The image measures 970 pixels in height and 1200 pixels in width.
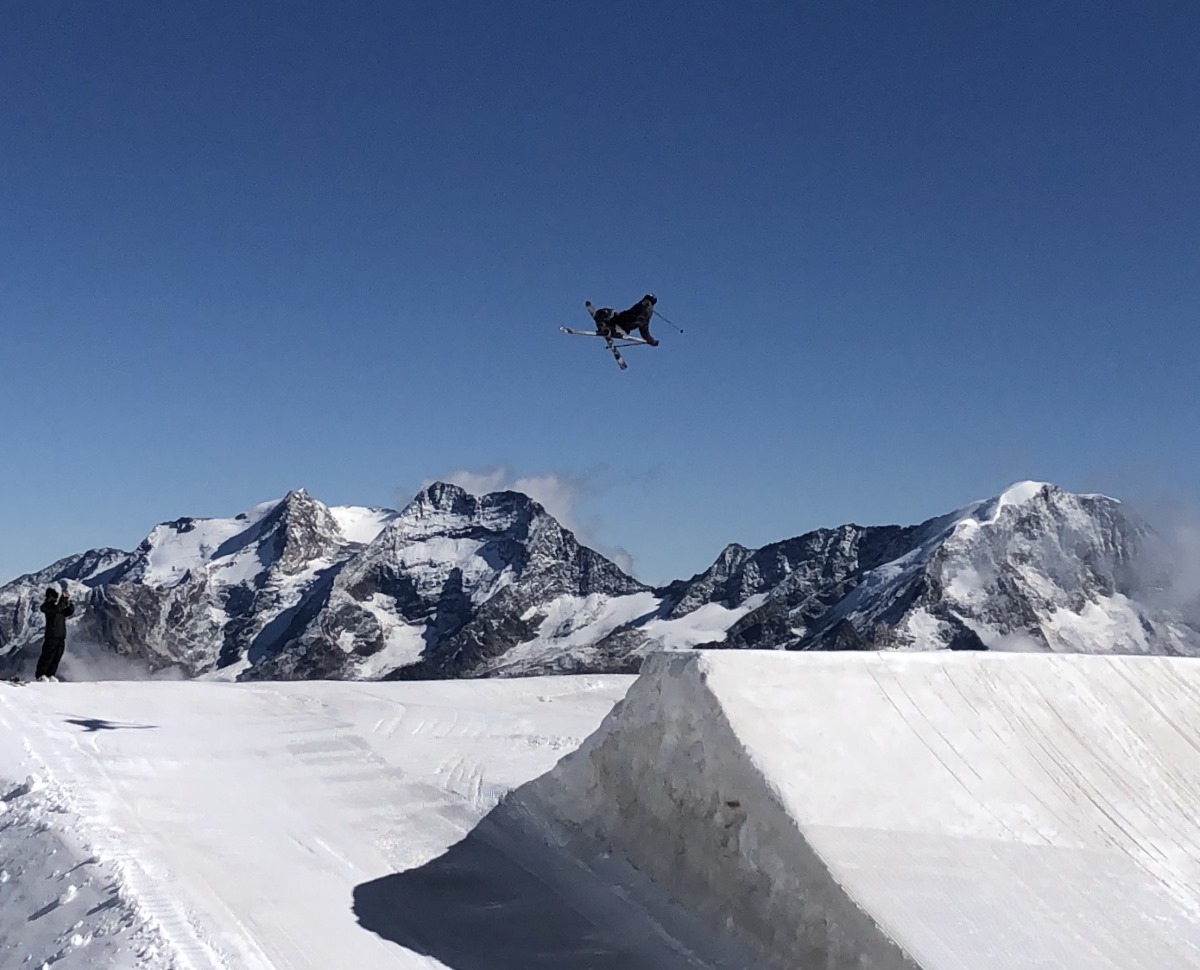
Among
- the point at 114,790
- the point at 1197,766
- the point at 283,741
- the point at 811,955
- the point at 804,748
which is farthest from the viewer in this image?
the point at 283,741

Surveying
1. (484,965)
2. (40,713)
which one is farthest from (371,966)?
(40,713)

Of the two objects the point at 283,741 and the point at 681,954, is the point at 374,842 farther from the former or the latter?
the point at 283,741

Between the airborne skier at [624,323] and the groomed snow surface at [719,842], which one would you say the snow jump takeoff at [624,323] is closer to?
the airborne skier at [624,323]

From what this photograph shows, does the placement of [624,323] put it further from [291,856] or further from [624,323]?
[291,856]

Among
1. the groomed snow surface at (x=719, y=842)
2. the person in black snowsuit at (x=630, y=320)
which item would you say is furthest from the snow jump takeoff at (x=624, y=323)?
the groomed snow surface at (x=719, y=842)

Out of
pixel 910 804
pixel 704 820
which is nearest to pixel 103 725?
pixel 704 820

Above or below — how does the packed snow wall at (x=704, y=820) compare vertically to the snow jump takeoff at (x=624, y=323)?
below
